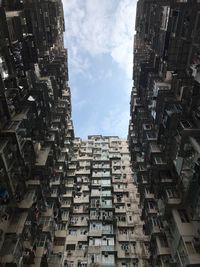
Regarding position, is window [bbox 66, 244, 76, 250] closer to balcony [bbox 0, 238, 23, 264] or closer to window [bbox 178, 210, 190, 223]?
balcony [bbox 0, 238, 23, 264]

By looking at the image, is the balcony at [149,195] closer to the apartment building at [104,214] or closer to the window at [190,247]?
the apartment building at [104,214]

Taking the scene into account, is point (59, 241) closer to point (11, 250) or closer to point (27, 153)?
point (27, 153)

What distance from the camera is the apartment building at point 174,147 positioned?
21.5 metres

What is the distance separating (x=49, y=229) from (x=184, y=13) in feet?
82.8

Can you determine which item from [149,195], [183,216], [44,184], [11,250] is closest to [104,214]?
[149,195]

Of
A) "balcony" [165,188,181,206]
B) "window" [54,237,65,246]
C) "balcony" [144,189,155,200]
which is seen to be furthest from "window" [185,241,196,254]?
"window" [54,237,65,246]

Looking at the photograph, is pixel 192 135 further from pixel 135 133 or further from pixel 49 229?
pixel 135 133

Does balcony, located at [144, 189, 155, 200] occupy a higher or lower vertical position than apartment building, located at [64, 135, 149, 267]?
higher

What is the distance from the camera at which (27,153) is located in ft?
87.3

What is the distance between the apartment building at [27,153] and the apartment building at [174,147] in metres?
10.8

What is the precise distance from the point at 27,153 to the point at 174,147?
575 inches

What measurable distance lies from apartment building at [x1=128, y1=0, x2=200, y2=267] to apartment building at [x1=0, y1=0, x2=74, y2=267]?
1079 centimetres

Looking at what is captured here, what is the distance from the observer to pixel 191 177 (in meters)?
21.7

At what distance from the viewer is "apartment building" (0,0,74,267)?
21.7m
